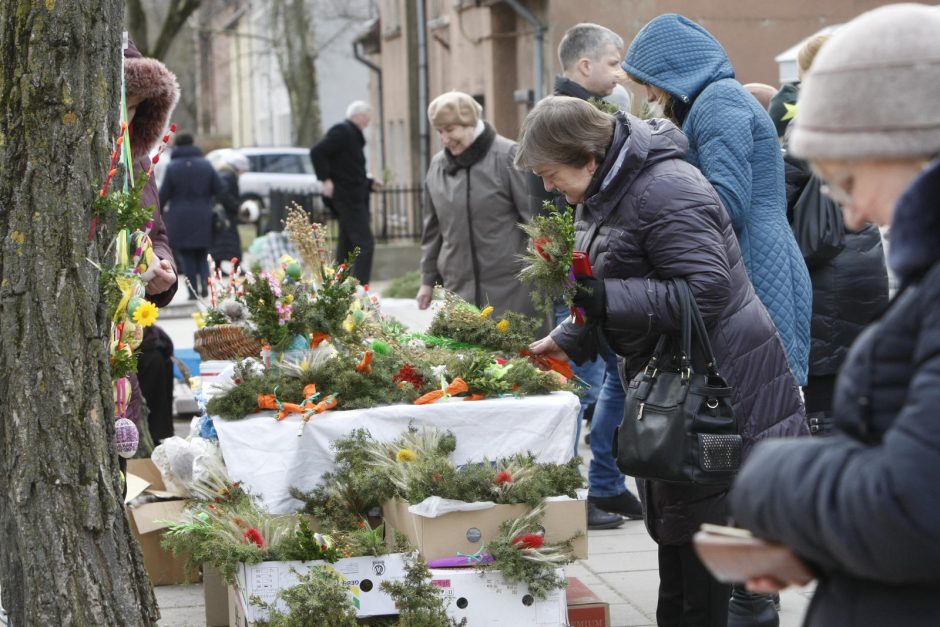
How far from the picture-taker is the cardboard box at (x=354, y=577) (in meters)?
3.81

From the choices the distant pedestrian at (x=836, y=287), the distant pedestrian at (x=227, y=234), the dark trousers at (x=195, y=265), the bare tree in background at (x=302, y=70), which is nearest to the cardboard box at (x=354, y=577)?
the distant pedestrian at (x=836, y=287)

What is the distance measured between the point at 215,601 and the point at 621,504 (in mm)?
2010

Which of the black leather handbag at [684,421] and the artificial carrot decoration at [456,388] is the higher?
the black leather handbag at [684,421]

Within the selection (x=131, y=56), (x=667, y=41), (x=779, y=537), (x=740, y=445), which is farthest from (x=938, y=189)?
(x=131, y=56)

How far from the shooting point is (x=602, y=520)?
224 inches

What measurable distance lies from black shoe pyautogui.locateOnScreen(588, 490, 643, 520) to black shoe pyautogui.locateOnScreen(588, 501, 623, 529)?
2.2 inches

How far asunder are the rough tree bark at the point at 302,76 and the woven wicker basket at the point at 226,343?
3065cm

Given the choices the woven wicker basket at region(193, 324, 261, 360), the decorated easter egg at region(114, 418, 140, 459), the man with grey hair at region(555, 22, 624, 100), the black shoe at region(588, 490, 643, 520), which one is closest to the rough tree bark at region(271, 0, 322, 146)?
the man with grey hair at region(555, 22, 624, 100)

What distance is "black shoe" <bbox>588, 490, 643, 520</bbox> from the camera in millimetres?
5777

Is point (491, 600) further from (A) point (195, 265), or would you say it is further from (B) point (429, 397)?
(A) point (195, 265)

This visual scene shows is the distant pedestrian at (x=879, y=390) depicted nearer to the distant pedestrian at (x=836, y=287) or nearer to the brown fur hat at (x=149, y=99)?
the brown fur hat at (x=149, y=99)

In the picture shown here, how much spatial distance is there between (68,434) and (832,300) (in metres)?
2.93

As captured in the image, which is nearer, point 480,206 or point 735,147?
point 735,147

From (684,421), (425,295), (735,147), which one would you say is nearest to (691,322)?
(684,421)
